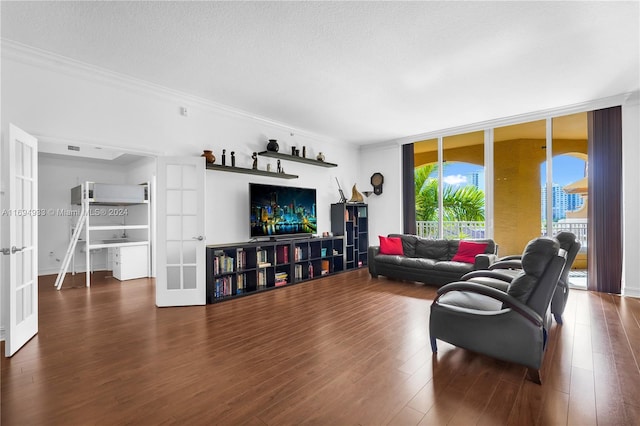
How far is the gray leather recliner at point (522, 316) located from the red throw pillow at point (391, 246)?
350 centimetres

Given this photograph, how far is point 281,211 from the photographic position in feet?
18.3

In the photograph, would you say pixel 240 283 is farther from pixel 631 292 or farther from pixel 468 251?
pixel 631 292

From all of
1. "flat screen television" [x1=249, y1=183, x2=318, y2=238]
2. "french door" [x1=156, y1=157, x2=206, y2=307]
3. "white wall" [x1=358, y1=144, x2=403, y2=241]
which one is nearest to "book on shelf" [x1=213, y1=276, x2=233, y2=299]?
"french door" [x1=156, y1=157, x2=206, y2=307]

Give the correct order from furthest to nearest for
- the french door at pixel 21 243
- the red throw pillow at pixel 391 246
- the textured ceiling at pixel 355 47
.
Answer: the red throw pillow at pixel 391 246
the french door at pixel 21 243
the textured ceiling at pixel 355 47

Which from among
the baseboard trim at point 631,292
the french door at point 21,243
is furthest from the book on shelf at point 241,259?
the baseboard trim at point 631,292

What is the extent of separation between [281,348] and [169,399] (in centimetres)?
101

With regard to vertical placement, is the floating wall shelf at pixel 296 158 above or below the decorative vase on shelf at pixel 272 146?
below

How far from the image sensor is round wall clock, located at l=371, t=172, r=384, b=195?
737 centimetres

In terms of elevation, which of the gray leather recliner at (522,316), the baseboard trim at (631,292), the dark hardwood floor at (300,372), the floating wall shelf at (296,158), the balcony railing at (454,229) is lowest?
the dark hardwood floor at (300,372)

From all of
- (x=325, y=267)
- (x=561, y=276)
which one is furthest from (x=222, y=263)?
(x=561, y=276)

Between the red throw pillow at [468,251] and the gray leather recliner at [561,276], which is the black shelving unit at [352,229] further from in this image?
the gray leather recliner at [561,276]

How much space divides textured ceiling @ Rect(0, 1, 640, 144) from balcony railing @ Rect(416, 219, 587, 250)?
6.36 ft

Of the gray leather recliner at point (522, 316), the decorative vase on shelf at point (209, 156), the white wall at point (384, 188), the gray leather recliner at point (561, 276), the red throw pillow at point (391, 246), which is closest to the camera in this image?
the gray leather recliner at point (522, 316)

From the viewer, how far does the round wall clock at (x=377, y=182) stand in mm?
7367
